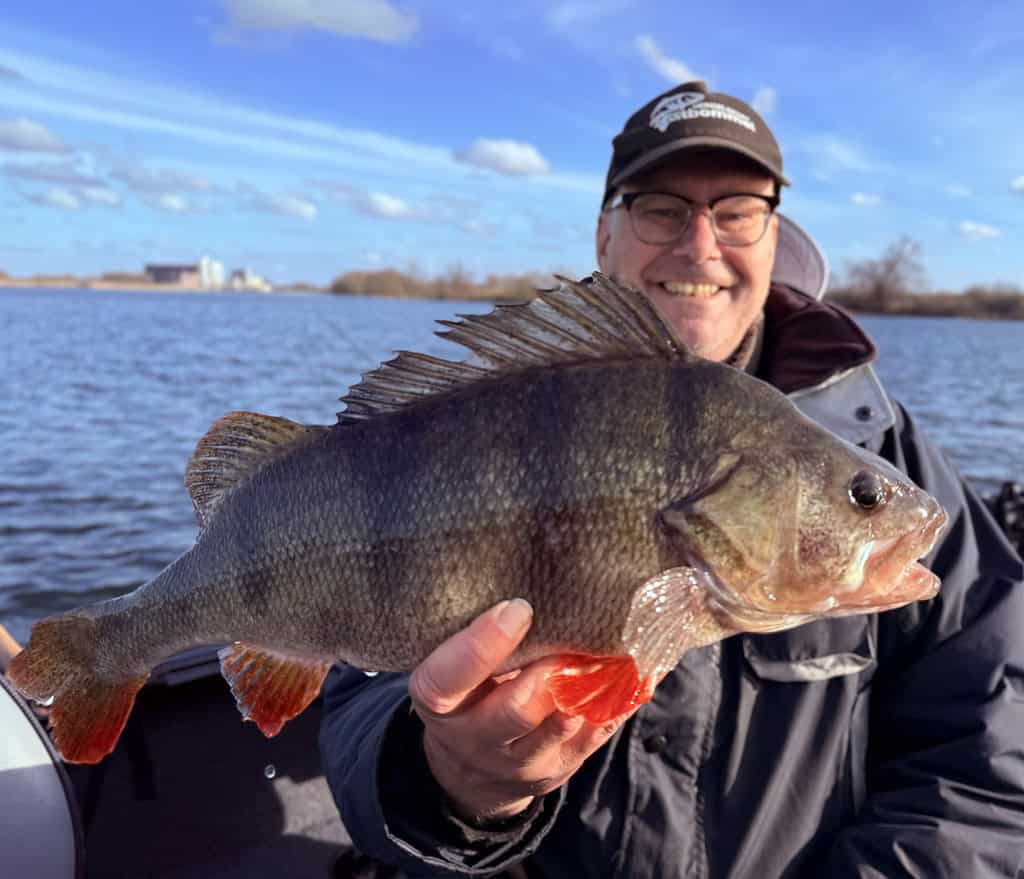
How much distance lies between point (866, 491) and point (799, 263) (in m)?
2.59

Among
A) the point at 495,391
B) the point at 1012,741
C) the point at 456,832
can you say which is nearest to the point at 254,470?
the point at 495,391

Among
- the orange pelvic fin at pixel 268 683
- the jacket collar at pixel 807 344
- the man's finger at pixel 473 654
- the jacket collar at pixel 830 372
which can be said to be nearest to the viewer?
the man's finger at pixel 473 654

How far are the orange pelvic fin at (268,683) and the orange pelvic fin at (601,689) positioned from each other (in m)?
0.72

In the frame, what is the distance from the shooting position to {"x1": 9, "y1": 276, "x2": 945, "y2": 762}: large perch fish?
180cm

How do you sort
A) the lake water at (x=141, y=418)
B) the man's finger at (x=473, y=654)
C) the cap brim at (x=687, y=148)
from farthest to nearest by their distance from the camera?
the lake water at (x=141, y=418) < the cap brim at (x=687, y=148) < the man's finger at (x=473, y=654)

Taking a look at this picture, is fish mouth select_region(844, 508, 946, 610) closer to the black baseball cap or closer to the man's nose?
the man's nose

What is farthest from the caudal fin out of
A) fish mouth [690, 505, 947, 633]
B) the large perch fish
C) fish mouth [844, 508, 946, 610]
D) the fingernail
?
fish mouth [844, 508, 946, 610]

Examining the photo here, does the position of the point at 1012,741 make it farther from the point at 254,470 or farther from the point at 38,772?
the point at 38,772

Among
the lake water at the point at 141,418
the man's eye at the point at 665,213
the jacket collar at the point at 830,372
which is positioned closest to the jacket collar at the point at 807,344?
the jacket collar at the point at 830,372

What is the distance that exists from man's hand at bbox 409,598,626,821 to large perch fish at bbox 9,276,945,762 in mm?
72

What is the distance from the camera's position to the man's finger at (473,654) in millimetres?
1728

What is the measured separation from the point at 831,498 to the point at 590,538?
572 millimetres

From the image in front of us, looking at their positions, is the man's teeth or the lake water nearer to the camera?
the man's teeth

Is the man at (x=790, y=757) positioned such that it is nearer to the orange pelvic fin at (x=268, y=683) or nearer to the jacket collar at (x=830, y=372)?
the jacket collar at (x=830, y=372)
